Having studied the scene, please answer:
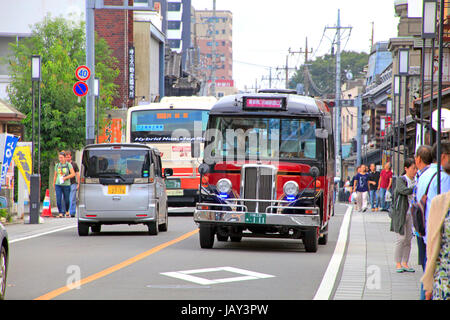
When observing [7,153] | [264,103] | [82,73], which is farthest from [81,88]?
[264,103]

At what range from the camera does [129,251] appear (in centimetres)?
1648

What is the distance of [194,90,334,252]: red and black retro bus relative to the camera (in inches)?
648

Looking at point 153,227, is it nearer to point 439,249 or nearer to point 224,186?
point 224,186

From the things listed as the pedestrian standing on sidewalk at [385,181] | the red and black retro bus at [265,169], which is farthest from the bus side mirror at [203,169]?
the pedestrian standing on sidewalk at [385,181]

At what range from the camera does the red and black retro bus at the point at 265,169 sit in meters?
16.5

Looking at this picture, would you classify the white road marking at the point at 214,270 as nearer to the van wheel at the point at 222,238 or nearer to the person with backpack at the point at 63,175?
the van wheel at the point at 222,238

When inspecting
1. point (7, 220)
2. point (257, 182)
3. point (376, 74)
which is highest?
point (376, 74)

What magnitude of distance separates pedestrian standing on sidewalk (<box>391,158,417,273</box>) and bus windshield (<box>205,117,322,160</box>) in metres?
3.50

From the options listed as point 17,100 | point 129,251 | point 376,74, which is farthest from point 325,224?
point 376,74

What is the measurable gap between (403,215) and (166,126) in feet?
57.6

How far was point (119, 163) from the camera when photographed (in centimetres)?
2053

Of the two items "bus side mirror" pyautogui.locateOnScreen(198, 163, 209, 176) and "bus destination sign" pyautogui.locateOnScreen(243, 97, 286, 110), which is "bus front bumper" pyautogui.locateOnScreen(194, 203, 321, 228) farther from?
"bus destination sign" pyautogui.locateOnScreen(243, 97, 286, 110)
